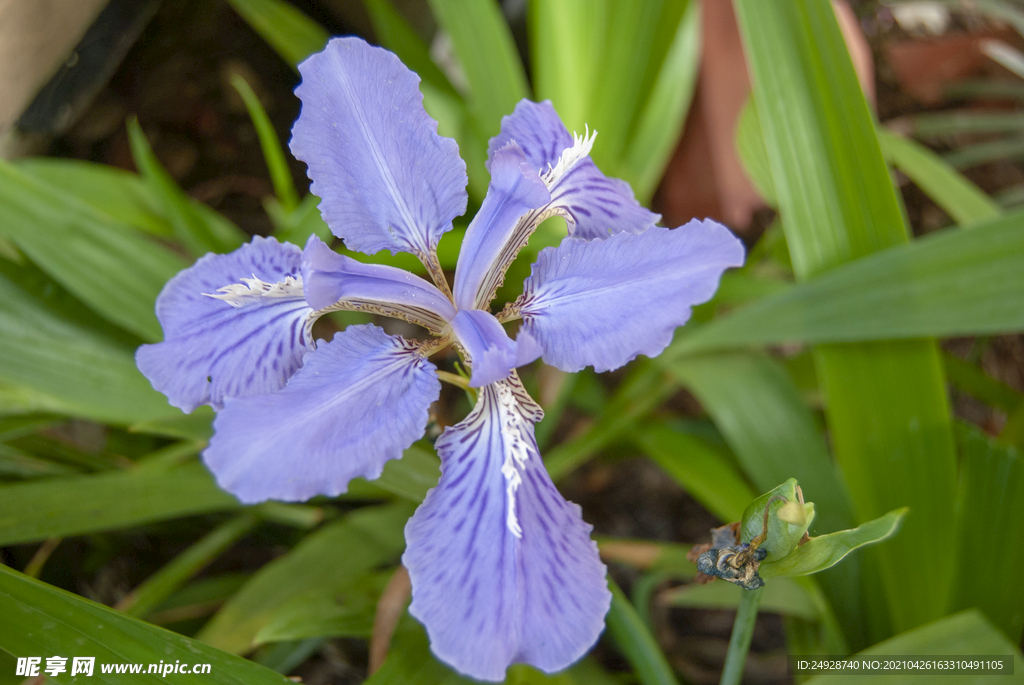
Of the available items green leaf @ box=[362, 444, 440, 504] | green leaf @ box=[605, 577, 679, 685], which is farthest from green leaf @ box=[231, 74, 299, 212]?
green leaf @ box=[605, 577, 679, 685]

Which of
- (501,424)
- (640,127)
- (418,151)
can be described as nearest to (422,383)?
(501,424)

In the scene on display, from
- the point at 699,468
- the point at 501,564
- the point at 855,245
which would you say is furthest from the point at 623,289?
the point at 699,468

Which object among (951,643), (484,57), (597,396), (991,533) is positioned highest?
(484,57)

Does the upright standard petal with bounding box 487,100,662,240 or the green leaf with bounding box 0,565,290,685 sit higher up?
the upright standard petal with bounding box 487,100,662,240

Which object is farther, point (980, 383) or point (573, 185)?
point (980, 383)

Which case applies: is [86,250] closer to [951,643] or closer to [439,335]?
[439,335]

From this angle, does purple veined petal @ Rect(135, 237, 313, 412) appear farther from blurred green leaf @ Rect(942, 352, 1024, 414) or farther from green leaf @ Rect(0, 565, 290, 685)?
blurred green leaf @ Rect(942, 352, 1024, 414)

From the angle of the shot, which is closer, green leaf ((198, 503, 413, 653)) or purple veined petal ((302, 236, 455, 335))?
purple veined petal ((302, 236, 455, 335))
